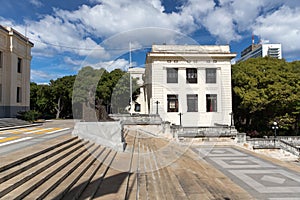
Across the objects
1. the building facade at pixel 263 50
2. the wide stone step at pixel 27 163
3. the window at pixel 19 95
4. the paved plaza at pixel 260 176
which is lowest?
the paved plaza at pixel 260 176

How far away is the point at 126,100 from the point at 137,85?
268 cm

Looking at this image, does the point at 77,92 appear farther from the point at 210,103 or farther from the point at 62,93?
the point at 210,103

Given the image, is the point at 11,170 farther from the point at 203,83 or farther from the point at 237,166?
the point at 203,83

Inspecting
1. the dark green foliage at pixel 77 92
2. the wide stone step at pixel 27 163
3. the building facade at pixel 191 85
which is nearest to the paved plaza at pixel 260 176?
the wide stone step at pixel 27 163

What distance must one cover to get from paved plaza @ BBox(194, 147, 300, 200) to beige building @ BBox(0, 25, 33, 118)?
18992 mm

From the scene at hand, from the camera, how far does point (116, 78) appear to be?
30.2 meters

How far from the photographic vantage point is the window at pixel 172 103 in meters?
23.6

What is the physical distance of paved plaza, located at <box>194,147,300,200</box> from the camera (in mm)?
6358

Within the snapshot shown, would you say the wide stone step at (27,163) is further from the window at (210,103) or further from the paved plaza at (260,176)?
the window at (210,103)

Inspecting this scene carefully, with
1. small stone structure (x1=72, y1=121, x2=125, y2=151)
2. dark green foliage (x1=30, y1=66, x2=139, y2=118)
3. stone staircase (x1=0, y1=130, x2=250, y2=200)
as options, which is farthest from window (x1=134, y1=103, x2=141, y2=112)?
stone staircase (x1=0, y1=130, x2=250, y2=200)

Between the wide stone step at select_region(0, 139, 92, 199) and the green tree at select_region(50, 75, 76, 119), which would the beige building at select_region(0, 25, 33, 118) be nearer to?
the green tree at select_region(50, 75, 76, 119)

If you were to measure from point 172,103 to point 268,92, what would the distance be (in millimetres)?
10098

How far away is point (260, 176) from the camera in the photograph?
8203 millimetres

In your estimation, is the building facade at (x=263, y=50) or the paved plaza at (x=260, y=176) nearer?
the paved plaza at (x=260, y=176)
